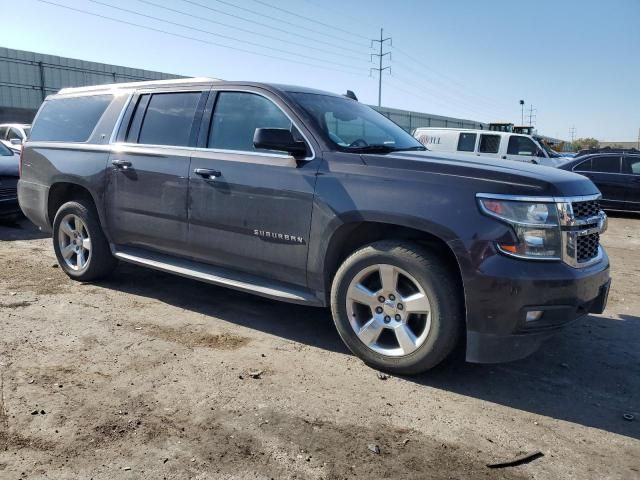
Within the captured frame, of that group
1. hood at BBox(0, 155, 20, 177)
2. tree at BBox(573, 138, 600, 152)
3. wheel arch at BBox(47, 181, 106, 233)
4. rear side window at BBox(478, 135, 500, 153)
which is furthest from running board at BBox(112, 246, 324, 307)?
tree at BBox(573, 138, 600, 152)

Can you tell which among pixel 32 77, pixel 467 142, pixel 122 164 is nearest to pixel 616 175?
Answer: pixel 467 142

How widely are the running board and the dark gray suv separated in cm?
1

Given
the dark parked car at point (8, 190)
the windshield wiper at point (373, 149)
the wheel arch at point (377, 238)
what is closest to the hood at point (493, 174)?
the windshield wiper at point (373, 149)

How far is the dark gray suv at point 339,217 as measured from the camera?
3.17 metres

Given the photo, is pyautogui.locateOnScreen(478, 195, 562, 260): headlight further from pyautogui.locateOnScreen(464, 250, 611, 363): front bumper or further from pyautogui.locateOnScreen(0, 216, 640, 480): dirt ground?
pyautogui.locateOnScreen(0, 216, 640, 480): dirt ground

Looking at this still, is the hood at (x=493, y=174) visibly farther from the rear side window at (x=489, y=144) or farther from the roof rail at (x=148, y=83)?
the rear side window at (x=489, y=144)

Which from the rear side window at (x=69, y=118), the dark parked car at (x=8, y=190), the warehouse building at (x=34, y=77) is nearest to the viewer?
the rear side window at (x=69, y=118)

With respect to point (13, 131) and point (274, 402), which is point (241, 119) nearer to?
point (274, 402)

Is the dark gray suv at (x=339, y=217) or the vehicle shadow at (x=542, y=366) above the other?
the dark gray suv at (x=339, y=217)

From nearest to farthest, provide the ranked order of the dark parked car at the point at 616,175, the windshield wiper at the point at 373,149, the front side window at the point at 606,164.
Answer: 1. the windshield wiper at the point at 373,149
2. the dark parked car at the point at 616,175
3. the front side window at the point at 606,164

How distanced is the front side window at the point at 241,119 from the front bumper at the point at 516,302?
1.82 m

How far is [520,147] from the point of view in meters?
16.3

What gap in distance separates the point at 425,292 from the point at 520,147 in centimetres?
1437

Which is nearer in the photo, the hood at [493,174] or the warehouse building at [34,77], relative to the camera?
the hood at [493,174]
